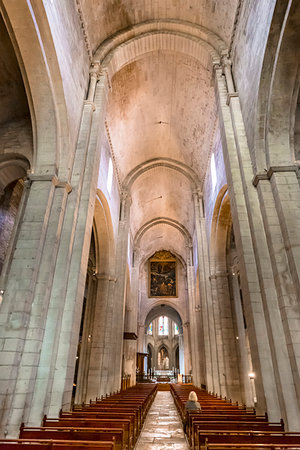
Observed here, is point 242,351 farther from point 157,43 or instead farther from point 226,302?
point 157,43

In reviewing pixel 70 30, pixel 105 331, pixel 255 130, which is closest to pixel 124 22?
pixel 70 30

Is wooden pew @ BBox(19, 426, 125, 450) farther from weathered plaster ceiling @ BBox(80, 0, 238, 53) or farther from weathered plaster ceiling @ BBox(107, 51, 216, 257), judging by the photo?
weathered plaster ceiling @ BBox(107, 51, 216, 257)

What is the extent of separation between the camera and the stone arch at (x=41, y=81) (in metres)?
6.40

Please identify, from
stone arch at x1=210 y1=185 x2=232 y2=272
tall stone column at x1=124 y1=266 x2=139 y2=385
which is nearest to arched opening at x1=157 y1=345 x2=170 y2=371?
tall stone column at x1=124 y1=266 x2=139 y2=385

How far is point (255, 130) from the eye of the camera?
295 inches

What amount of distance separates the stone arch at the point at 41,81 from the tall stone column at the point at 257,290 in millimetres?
4966

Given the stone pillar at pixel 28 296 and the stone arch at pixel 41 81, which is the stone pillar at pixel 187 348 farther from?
the stone arch at pixel 41 81

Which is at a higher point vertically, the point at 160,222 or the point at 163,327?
the point at 160,222

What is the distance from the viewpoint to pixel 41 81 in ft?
23.7

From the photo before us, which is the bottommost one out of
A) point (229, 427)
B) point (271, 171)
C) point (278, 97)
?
point (229, 427)

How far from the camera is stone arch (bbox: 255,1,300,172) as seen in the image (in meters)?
6.36

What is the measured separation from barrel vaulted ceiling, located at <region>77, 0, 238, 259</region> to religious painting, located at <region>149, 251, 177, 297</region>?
9.15 metres

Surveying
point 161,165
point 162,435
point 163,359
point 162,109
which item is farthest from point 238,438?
point 163,359

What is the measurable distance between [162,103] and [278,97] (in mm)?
9381
